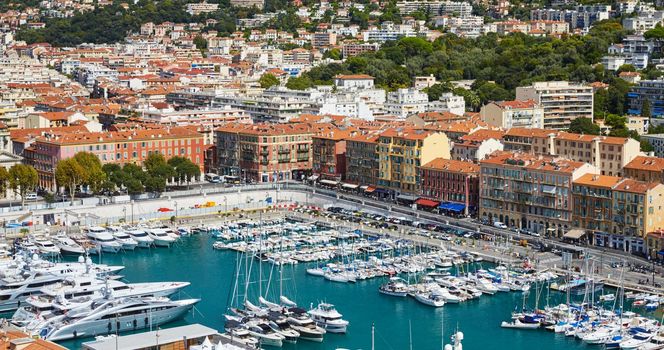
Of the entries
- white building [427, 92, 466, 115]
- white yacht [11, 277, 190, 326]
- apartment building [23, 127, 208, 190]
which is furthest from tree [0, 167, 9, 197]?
white building [427, 92, 466, 115]

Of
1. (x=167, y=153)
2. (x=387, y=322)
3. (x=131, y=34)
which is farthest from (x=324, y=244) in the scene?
(x=131, y=34)

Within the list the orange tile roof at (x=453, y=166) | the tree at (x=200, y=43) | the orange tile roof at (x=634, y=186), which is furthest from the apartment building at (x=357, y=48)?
the orange tile roof at (x=634, y=186)

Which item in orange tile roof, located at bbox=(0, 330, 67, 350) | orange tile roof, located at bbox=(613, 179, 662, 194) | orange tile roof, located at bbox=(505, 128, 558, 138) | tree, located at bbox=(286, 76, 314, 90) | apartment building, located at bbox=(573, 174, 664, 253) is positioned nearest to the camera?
orange tile roof, located at bbox=(0, 330, 67, 350)

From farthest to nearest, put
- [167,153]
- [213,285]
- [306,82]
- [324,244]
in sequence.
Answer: [306,82] → [167,153] → [324,244] → [213,285]

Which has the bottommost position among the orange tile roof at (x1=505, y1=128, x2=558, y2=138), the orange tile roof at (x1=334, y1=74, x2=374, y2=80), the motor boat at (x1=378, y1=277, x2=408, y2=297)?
the motor boat at (x1=378, y1=277, x2=408, y2=297)

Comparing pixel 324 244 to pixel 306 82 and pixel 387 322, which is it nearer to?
pixel 387 322

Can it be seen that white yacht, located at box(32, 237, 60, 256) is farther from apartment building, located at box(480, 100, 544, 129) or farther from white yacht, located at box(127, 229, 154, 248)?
apartment building, located at box(480, 100, 544, 129)

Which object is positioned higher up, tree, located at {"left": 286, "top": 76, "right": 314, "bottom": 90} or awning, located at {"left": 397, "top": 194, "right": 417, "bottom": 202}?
tree, located at {"left": 286, "top": 76, "right": 314, "bottom": 90}
